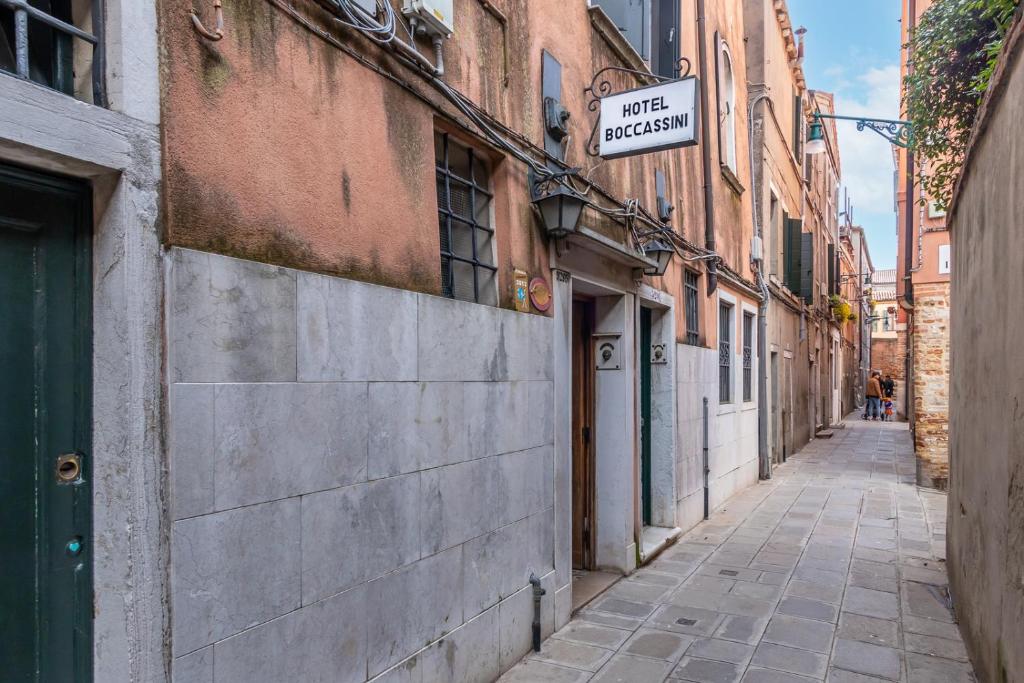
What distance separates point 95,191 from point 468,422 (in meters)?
2.23

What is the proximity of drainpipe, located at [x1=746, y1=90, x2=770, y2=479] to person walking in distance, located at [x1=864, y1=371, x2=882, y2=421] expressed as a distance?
48.9 ft

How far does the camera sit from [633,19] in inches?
271

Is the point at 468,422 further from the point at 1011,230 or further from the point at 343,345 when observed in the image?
the point at 1011,230

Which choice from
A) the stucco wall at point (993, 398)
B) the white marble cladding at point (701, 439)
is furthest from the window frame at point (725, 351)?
the stucco wall at point (993, 398)

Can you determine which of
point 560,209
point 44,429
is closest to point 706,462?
point 560,209

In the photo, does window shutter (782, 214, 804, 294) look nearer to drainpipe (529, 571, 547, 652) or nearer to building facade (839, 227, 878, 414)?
drainpipe (529, 571, 547, 652)

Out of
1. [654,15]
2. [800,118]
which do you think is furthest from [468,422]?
[800,118]

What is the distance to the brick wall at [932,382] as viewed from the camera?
1058 cm

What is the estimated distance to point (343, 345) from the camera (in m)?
2.98

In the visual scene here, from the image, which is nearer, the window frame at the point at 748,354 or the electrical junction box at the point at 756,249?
the window frame at the point at 748,354

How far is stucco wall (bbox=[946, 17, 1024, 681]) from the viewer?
3.29m

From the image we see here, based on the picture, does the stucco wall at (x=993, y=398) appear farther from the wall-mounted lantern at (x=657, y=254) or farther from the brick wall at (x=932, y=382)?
the brick wall at (x=932, y=382)

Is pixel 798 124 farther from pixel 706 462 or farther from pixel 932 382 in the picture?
pixel 706 462

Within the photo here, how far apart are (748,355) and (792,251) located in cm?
449
